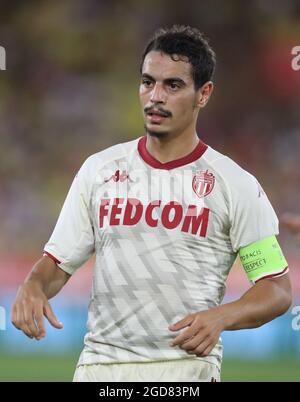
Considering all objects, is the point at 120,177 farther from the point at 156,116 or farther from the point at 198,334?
the point at 198,334

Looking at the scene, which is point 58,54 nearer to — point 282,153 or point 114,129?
point 114,129

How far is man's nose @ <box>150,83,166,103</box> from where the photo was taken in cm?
387

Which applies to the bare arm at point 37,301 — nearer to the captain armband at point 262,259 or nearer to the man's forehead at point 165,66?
the captain armband at point 262,259

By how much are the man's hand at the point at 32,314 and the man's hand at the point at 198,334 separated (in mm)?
476

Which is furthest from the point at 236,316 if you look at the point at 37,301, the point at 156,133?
the point at 156,133

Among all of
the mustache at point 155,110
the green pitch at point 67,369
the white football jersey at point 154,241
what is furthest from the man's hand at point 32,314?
the green pitch at point 67,369

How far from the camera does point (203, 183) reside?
389 cm

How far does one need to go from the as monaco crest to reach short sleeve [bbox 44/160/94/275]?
472mm

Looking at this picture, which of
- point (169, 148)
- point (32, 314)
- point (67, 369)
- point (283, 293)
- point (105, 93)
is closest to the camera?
point (32, 314)

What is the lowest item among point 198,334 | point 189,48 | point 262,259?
point 198,334

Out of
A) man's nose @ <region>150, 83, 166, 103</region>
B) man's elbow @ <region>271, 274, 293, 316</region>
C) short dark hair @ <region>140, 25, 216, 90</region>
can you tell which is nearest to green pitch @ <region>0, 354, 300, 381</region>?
Answer: man's elbow @ <region>271, 274, 293, 316</region>

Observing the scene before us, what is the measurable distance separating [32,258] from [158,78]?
7305 millimetres

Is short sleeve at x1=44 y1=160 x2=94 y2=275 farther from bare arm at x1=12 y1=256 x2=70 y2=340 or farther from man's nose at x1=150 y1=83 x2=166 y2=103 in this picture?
man's nose at x1=150 y1=83 x2=166 y2=103

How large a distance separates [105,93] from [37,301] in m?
9.16
